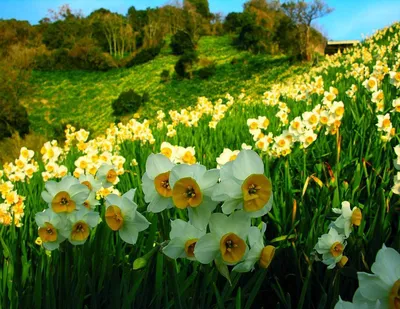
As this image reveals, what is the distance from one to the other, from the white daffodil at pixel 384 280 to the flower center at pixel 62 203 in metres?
0.76

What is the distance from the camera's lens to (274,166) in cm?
212

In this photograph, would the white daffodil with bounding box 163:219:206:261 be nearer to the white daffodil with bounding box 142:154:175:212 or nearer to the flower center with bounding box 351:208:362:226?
the white daffodil with bounding box 142:154:175:212

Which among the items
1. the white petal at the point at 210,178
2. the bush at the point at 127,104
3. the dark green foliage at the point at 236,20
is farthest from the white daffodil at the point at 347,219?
the dark green foliage at the point at 236,20

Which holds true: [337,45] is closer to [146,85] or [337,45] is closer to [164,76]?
[164,76]

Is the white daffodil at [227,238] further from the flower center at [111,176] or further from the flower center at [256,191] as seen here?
the flower center at [111,176]

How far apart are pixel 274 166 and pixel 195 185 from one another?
1.45 metres

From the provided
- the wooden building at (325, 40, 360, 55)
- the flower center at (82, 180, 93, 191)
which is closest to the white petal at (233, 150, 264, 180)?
the flower center at (82, 180, 93, 191)

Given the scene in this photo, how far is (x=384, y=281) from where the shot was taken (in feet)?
1.75

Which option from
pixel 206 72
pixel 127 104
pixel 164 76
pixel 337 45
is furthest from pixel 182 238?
pixel 164 76

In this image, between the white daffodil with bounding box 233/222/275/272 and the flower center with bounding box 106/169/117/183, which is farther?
the flower center with bounding box 106/169/117/183

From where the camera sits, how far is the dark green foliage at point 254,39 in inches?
1078

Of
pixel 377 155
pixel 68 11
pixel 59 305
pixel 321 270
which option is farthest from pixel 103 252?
pixel 68 11

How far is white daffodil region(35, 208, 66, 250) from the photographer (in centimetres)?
106

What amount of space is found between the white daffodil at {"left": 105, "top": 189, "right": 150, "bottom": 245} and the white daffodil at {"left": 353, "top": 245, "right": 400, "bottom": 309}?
1.65ft
